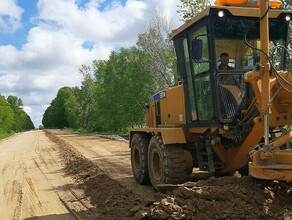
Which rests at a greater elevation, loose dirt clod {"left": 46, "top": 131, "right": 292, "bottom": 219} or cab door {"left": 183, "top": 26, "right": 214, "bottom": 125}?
cab door {"left": 183, "top": 26, "right": 214, "bottom": 125}

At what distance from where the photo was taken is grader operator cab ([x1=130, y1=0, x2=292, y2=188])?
4.61m

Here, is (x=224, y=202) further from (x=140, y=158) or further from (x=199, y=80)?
(x=140, y=158)

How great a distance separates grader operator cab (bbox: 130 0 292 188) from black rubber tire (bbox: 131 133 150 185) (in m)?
0.68

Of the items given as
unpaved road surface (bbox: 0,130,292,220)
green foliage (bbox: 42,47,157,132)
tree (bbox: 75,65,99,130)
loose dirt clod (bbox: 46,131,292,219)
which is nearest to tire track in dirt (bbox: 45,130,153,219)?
unpaved road surface (bbox: 0,130,292,220)

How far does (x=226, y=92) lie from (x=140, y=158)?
2.81 meters

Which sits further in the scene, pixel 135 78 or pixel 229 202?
pixel 135 78

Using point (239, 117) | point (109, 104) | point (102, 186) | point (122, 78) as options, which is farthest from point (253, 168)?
point (109, 104)

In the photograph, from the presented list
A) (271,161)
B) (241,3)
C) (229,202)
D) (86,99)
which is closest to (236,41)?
(241,3)

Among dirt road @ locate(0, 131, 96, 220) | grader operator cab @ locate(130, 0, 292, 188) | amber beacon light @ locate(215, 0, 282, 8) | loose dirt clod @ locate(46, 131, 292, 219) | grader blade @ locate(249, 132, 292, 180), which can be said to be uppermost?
amber beacon light @ locate(215, 0, 282, 8)

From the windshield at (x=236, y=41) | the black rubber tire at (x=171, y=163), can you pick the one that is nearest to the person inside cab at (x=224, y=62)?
the windshield at (x=236, y=41)

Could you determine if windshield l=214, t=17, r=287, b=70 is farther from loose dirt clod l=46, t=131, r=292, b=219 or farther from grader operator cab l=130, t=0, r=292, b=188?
loose dirt clod l=46, t=131, r=292, b=219

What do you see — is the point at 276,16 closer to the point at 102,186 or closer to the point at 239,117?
the point at 239,117

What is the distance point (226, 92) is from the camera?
5.61m

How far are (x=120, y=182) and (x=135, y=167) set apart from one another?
1.67 ft
